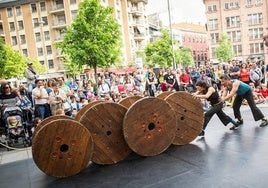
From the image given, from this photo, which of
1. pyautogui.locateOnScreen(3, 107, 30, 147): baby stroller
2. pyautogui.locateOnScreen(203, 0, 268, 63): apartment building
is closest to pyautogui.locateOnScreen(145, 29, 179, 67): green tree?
pyautogui.locateOnScreen(203, 0, 268, 63): apartment building

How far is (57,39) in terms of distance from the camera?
51844 mm

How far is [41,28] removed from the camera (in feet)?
171

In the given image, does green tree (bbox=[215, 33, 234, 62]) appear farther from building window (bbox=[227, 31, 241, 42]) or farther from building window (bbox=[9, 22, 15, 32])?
building window (bbox=[9, 22, 15, 32])

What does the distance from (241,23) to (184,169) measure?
61.8 meters

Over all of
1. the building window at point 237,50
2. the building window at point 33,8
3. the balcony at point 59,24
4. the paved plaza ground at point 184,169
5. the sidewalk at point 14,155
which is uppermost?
the building window at point 33,8

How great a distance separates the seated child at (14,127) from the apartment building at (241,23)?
56.5 meters

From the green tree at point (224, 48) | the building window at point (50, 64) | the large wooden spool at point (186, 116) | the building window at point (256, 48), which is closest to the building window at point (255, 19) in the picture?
the building window at point (256, 48)

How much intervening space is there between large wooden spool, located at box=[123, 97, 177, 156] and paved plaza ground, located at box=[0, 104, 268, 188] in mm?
260

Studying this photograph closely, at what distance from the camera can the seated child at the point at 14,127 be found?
29.3ft

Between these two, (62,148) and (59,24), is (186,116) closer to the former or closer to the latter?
(62,148)

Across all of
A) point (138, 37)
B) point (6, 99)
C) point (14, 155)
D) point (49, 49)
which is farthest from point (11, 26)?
point (14, 155)

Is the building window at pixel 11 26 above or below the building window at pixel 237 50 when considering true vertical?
above

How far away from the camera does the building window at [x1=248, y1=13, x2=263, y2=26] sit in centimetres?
5911

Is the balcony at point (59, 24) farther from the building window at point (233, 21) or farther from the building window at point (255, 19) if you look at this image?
the building window at point (255, 19)
